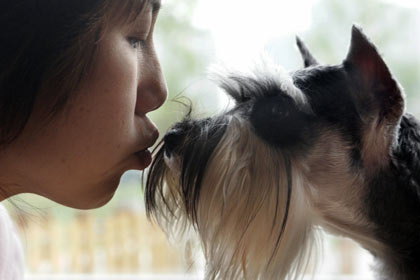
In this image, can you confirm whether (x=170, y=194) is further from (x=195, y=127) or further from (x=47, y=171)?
(x=47, y=171)

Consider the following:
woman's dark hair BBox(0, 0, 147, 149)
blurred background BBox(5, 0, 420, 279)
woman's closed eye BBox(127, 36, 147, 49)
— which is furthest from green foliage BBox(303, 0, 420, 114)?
woman's dark hair BBox(0, 0, 147, 149)

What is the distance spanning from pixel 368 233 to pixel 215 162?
33 centimetres

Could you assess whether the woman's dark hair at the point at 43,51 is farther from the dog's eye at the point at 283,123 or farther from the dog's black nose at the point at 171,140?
the dog's eye at the point at 283,123

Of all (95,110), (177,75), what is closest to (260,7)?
(177,75)

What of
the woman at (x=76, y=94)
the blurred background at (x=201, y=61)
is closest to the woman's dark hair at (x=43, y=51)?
the woman at (x=76, y=94)

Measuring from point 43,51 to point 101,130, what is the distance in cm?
15

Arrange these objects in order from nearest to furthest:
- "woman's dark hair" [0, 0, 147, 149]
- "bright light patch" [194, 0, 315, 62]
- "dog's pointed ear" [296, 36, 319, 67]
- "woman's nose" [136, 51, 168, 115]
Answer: "woman's dark hair" [0, 0, 147, 149] → "woman's nose" [136, 51, 168, 115] → "dog's pointed ear" [296, 36, 319, 67] → "bright light patch" [194, 0, 315, 62]

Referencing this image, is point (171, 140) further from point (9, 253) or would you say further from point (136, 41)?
point (9, 253)

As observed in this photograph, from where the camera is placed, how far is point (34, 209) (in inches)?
44.5

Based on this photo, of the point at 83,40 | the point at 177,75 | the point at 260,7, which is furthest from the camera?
the point at 177,75

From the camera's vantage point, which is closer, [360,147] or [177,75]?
[360,147]

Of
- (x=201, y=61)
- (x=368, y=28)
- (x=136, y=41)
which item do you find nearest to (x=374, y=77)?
(x=136, y=41)

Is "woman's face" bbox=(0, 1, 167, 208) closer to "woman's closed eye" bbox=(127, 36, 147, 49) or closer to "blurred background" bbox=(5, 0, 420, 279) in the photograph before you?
"woman's closed eye" bbox=(127, 36, 147, 49)

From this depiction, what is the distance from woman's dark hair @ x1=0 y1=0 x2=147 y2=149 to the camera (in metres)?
0.80
